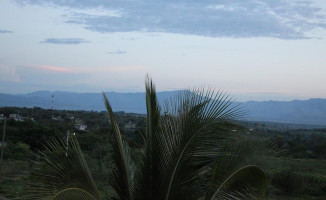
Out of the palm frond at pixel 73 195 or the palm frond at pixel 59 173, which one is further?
the palm frond at pixel 59 173

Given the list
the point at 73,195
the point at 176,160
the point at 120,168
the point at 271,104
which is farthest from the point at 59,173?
the point at 271,104

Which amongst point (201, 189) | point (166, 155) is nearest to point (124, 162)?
point (166, 155)

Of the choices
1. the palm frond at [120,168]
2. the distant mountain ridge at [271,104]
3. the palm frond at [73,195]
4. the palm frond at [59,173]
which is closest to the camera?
the palm frond at [73,195]

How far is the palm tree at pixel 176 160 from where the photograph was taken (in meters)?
5.00

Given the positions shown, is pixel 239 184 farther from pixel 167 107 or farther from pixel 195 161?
pixel 167 107

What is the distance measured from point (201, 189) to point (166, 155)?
0.60m

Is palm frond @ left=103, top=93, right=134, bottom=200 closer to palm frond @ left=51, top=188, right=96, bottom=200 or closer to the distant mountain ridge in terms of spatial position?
palm frond @ left=51, top=188, right=96, bottom=200

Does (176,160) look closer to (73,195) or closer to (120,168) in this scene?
(120,168)

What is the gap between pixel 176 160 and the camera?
5.12 metres

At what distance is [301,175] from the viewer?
591 inches

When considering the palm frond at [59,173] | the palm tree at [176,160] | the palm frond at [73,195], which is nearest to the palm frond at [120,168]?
the palm tree at [176,160]

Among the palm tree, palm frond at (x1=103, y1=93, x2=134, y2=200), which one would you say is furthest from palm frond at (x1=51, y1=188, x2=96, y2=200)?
palm frond at (x1=103, y1=93, x2=134, y2=200)

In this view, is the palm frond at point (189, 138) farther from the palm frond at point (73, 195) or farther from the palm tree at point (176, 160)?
the palm frond at point (73, 195)

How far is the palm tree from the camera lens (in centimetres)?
500
